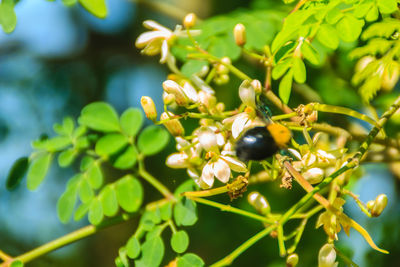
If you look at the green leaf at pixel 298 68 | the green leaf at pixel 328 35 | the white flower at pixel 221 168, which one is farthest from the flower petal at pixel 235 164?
the green leaf at pixel 328 35

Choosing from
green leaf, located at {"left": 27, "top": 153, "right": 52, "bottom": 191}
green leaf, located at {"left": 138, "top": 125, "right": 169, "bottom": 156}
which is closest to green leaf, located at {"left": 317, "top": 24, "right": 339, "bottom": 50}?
green leaf, located at {"left": 138, "top": 125, "right": 169, "bottom": 156}

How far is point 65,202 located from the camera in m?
1.55

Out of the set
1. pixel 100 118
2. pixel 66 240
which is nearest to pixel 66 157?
pixel 100 118

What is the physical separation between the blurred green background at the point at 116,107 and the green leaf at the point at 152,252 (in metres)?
0.73

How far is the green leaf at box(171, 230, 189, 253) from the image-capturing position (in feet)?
4.28

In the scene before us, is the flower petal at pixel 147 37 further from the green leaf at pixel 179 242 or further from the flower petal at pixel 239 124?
the green leaf at pixel 179 242

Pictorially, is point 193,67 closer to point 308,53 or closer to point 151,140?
point 151,140

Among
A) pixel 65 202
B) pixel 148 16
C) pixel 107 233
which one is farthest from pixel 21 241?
pixel 65 202

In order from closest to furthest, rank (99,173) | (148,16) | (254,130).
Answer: (254,130)
(99,173)
(148,16)

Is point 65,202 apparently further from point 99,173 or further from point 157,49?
point 157,49

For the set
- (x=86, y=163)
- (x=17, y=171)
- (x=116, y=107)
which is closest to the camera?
(x=86, y=163)

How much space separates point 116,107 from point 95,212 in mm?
1935

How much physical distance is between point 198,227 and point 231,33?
4.42 feet

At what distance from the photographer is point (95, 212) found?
4.73 feet
